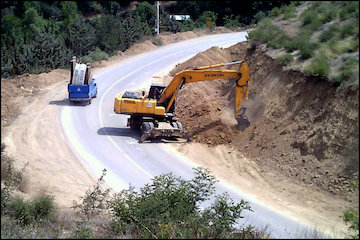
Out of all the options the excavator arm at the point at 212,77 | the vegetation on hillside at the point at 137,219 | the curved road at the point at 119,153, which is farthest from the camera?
the excavator arm at the point at 212,77

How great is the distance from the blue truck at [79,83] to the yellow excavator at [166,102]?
18.2 feet

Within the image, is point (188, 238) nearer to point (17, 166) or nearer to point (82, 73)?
point (17, 166)

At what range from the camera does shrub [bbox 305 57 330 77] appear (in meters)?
20.4

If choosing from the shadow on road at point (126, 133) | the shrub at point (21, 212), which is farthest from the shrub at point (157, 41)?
the shrub at point (21, 212)

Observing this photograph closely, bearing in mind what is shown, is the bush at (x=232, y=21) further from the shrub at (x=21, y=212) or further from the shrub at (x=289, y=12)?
the shrub at (x=21, y=212)

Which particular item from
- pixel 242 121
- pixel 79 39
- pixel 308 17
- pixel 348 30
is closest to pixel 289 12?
pixel 308 17

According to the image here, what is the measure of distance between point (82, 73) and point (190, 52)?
18.2 m

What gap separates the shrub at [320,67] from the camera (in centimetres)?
2042

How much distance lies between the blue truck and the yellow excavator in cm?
554

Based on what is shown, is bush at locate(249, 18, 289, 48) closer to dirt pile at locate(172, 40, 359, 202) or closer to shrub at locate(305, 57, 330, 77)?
dirt pile at locate(172, 40, 359, 202)

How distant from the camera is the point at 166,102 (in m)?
23.7

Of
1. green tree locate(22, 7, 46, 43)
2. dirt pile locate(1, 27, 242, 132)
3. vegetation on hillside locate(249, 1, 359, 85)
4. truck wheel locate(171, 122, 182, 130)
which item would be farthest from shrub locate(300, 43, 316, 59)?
green tree locate(22, 7, 46, 43)

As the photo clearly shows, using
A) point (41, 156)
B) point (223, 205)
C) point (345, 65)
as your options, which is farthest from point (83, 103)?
point (223, 205)

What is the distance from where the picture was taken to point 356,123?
56.7 ft
